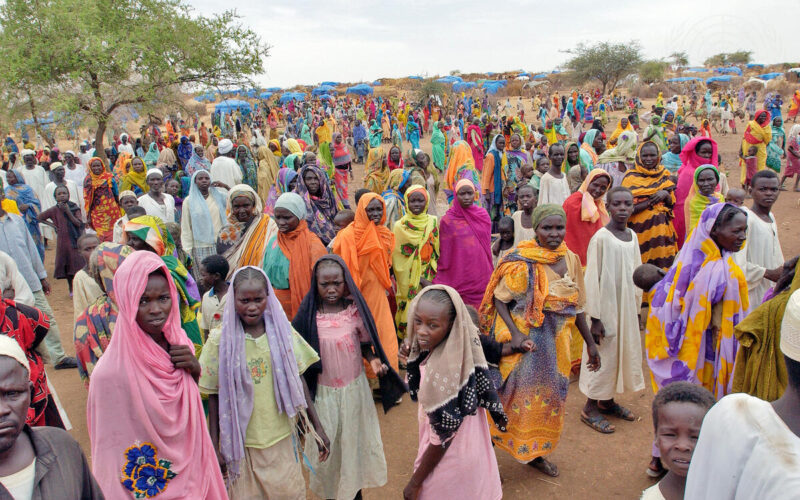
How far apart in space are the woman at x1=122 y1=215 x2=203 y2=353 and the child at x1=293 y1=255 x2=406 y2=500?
0.81 metres

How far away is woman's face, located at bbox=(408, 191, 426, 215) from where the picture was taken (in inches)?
204

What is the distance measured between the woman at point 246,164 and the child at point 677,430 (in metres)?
8.62

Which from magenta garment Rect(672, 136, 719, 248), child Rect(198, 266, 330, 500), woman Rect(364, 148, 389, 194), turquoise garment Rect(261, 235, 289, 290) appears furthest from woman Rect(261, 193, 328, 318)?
magenta garment Rect(672, 136, 719, 248)

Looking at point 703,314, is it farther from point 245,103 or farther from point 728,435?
point 245,103

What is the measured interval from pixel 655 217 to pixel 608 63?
1556 inches

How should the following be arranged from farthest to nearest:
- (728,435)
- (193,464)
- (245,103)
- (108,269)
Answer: (245,103), (108,269), (193,464), (728,435)

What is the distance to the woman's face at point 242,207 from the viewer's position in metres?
4.95

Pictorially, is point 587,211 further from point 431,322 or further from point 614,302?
point 431,322

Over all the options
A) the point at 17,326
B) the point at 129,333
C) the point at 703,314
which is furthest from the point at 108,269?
the point at 703,314

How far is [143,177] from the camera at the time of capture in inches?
347

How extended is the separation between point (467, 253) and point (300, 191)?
2.28 metres

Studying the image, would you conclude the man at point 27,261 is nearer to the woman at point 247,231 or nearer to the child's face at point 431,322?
the woman at point 247,231

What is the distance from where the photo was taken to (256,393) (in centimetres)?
277

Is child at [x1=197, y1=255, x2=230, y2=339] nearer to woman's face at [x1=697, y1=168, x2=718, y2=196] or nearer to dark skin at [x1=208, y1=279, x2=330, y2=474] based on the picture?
dark skin at [x1=208, y1=279, x2=330, y2=474]
